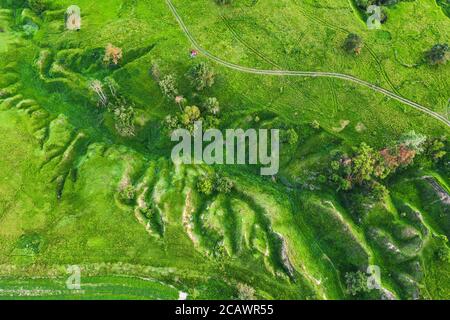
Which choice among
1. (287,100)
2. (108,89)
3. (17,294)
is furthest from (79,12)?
(17,294)

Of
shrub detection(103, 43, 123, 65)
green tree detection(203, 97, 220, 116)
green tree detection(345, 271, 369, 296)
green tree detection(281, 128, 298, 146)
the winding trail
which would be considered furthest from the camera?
shrub detection(103, 43, 123, 65)

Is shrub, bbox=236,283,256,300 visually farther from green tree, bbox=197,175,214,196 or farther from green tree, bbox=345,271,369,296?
green tree, bbox=197,175,214,196

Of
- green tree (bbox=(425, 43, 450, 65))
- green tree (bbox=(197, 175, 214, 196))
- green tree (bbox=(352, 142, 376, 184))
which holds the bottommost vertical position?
green tree (bbox=(197, 175, 214, 196))

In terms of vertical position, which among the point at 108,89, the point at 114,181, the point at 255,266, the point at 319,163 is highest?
the point at 108,89

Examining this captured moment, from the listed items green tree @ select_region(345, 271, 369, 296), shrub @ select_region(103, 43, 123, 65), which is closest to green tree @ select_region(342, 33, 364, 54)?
green tree @ select_region(345, 271, 369, 296)

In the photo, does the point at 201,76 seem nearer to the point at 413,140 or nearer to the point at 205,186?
the point at 205,186

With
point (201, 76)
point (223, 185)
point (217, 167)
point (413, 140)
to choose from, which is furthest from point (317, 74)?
point (223, 185)

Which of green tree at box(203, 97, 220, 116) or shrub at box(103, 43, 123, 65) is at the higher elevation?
shrub at box(103, 43, 123, 65)

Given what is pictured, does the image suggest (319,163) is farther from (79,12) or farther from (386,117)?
(79,12)
